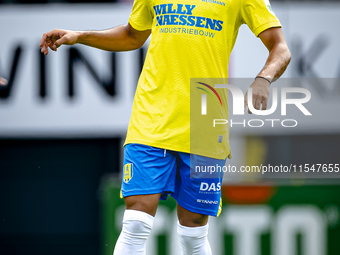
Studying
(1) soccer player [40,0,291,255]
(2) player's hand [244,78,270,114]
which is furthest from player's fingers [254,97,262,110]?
(1) soccer player [40,0,291,255]

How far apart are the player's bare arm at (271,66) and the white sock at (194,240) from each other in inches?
33.0

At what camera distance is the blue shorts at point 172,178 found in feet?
8.01

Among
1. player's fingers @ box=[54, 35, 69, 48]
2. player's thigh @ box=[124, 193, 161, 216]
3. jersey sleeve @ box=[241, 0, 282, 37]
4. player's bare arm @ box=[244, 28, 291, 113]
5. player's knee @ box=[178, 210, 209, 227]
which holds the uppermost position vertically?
jersey sleeve @ box=[241, 0, 282, 37]

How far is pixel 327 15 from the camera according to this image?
18.1 feet

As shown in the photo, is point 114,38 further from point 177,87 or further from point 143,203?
point 143,203

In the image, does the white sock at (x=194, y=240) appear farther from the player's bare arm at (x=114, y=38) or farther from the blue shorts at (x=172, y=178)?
the player's bare arm at (x=114, y=38)

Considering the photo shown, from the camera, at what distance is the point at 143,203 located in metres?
2.41

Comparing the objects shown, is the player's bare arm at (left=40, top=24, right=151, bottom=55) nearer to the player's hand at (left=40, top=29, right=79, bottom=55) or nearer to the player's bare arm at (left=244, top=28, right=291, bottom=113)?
the player's hand at (left=40, top=29, right=79, bottom=55)

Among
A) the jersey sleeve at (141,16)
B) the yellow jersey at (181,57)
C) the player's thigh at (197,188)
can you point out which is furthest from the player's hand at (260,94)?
the jersey sleeve at (141,16)

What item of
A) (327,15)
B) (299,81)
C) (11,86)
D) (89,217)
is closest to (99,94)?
(11,86)

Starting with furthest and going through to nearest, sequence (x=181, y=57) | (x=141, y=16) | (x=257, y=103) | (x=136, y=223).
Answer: (x=141, y=16) < (x=181, y=57) < (x=136, y=223) < (x=257, y=103)

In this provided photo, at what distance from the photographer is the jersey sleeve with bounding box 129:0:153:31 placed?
2732 mm

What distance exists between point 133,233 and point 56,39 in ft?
3.81

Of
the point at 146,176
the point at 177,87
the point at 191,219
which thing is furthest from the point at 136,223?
the point at 177,87
